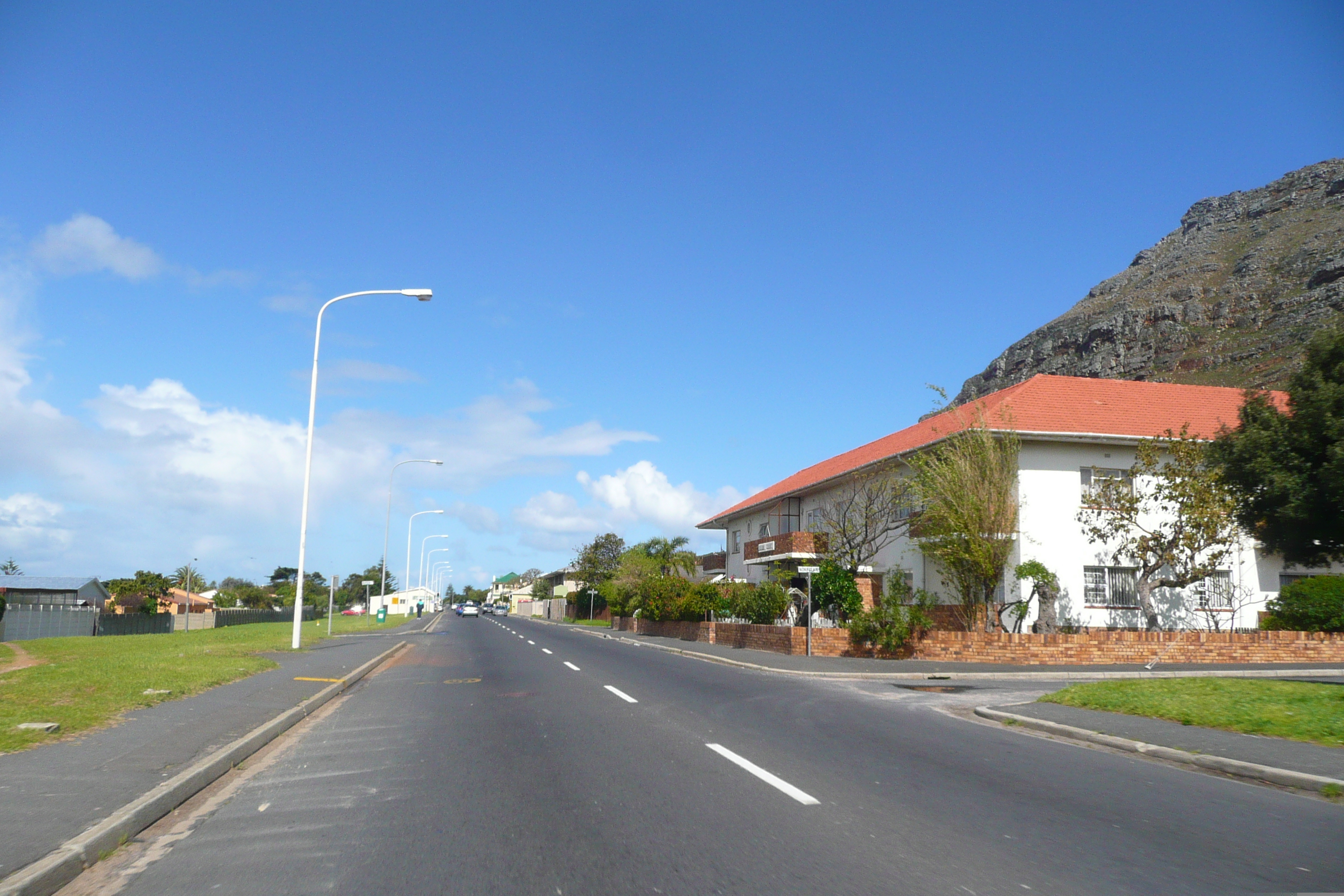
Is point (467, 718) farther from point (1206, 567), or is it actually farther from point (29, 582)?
point (29, 582)

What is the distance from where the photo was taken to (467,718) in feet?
38.5

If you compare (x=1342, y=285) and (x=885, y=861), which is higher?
(x=1342, y=285)

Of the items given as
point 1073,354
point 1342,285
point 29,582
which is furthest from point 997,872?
point 1073,354

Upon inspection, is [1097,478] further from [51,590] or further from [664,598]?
[51,590]

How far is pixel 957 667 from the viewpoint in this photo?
872 inches

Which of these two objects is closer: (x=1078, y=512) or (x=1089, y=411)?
(x=1078, y=512)

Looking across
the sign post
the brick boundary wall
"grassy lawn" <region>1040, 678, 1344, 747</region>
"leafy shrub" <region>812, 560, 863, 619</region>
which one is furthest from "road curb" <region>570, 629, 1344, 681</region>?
"leafy shrub" <region>812, 560, 863, 619</region>

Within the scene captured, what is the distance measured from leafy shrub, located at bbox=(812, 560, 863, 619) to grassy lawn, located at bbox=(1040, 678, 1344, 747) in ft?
33.1

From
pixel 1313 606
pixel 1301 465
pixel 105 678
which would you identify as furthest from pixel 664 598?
pixel 105 678

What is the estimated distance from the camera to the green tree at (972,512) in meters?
24.7

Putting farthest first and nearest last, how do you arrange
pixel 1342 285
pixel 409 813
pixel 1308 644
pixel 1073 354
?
pixel 1073 354
pixel 1342 285
pixel 1308 644
pixel 409 813

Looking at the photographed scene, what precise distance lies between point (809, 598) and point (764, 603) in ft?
22.7

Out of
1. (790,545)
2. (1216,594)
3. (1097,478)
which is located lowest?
(1216,594)

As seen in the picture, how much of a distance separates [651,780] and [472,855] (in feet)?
8.17
